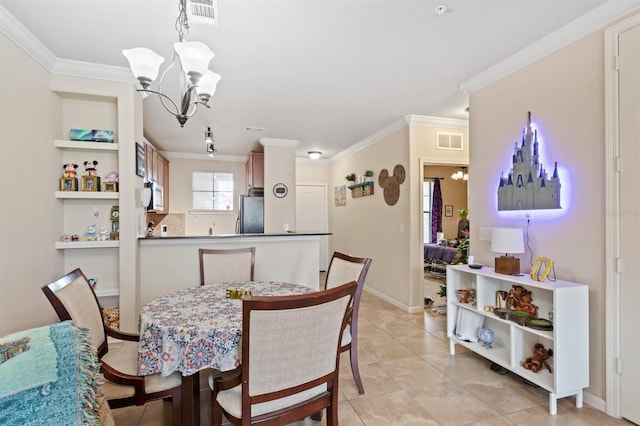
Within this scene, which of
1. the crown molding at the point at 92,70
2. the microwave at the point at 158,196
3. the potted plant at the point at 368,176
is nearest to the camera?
the crown molding at the point at 92,70

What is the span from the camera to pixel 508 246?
7.66 feet

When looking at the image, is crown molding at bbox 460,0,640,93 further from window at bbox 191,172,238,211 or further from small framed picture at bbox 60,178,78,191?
window at bbox 191,172,238,211

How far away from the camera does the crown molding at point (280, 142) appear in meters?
4.95

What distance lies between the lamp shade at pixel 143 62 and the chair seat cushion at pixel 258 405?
5.20ft

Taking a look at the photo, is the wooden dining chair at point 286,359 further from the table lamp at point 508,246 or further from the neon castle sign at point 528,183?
the neon castle sign at point 528,183

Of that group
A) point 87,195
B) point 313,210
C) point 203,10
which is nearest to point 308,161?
point 313,210

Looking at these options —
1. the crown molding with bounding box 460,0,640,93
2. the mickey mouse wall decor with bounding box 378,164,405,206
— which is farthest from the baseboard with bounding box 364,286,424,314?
the crown molding with bounding box 460,0,640,93

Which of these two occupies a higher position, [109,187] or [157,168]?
[157,168]

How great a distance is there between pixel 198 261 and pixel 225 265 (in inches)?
17.4

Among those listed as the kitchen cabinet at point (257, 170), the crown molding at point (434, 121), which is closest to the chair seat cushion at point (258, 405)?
the crown molding at point (434, 121)

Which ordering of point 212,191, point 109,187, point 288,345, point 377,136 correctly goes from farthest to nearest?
1. point 212,191
2. point 377,136
3. point 109,187
4. point 288,345

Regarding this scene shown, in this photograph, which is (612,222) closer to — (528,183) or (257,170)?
(528,183)

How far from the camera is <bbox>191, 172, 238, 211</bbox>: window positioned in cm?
621

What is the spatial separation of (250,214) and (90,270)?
236 cm
